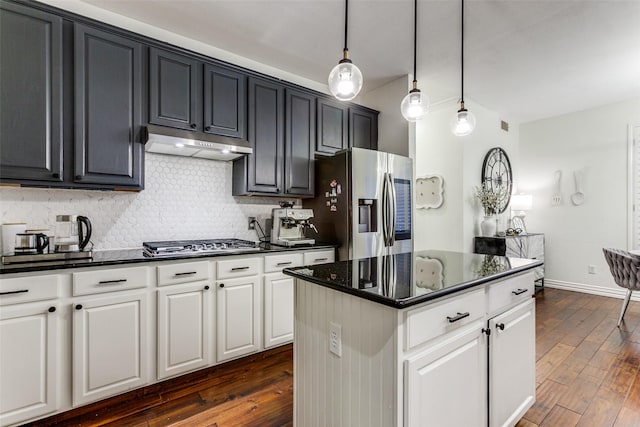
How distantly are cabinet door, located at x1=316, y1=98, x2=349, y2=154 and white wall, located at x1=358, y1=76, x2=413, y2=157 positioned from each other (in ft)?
1.79

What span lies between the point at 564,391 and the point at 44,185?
3.73m

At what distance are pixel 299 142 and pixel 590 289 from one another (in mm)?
4926

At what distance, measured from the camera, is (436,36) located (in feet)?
9.14

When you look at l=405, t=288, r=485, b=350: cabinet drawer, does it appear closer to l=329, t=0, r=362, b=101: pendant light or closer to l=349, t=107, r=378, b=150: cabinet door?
l=329, t=0, r=362, b=101: pendant light

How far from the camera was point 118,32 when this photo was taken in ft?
7.33

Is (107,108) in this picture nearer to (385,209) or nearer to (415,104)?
(415,104)

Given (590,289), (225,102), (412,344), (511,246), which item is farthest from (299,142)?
(590,289)

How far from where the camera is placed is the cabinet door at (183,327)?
7.07 ft

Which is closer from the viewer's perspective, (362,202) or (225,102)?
(225,102)

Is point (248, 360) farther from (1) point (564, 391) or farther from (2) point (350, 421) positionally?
(1) point (564, 391)

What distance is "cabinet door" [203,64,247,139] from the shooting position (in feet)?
8.70

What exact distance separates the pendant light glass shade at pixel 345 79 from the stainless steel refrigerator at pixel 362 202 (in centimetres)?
127

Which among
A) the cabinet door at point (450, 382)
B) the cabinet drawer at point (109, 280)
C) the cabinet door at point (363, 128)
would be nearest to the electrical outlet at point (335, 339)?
the cabinet door at point (450, 382)

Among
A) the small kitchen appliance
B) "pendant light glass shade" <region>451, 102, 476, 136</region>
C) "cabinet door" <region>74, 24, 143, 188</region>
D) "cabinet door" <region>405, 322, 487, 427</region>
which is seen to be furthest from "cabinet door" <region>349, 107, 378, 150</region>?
the small kitchen appliance
